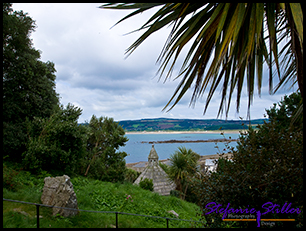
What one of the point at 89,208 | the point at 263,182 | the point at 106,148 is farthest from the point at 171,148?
the point at 263,182

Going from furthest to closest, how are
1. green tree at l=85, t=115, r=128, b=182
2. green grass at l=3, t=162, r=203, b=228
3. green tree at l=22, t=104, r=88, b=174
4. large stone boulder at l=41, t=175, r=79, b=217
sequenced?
green tree at l=85, t=115, r=128, b=182 → green tree at l=22, t=104, r=88, b=174 → large stone boulder at l=41, t=175, r=79, b=217 → green grass at l=3, t=162, r=203, b=228

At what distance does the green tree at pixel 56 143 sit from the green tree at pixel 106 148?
3597 mm

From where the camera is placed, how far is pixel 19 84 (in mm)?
10062

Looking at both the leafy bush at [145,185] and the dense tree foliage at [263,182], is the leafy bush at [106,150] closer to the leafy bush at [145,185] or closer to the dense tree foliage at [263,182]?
the leafy bush at [145,185]

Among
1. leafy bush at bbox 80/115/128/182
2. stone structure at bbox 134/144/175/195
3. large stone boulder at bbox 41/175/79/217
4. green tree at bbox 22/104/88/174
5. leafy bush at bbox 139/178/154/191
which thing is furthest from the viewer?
stone structure at bbox 134/144/175/195

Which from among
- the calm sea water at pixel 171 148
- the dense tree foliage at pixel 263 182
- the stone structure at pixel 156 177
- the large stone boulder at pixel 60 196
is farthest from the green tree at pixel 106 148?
Answer: the dense tree foliage at pixel 263 182

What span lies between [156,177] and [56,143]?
1108 cm

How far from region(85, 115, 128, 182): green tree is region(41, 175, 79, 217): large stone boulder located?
7.87 meters

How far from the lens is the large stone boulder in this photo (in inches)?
209

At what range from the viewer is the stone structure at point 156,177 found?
1740 cm

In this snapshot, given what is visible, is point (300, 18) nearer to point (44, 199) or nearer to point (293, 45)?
point (293, 45)

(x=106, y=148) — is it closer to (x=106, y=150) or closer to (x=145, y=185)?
(x=106, y=150)

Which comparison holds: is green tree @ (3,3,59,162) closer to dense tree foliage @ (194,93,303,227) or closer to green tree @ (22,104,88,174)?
green tree @ (22,104,88,174)

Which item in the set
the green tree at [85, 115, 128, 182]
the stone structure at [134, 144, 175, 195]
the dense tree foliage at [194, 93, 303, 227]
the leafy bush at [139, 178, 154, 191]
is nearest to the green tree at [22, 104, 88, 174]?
the green tree at [85, 115, 128, 182]
